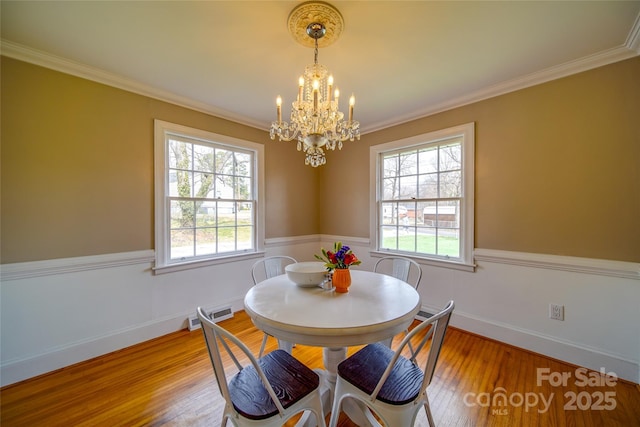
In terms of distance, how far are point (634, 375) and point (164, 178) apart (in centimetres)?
432

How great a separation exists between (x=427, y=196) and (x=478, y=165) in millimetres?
605

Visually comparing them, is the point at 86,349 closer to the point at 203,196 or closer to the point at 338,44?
the point at 203,196

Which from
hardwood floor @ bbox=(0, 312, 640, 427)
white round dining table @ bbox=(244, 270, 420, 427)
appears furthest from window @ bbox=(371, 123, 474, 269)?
white round dining table @ bbox=(244, 270, 420, 427)

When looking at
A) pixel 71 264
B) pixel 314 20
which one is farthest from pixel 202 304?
pixel 314 20

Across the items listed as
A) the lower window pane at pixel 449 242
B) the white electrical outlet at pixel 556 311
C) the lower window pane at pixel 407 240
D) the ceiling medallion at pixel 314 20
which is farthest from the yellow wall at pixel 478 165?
the ceiling medallion at pixel 314 20

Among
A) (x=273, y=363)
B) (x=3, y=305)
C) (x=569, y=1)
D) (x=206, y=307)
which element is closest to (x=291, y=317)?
(x=273, y=363)

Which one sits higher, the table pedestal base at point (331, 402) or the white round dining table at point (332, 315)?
the white round dining table at point (332, 315)

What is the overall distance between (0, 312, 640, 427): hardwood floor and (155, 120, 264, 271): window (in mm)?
977

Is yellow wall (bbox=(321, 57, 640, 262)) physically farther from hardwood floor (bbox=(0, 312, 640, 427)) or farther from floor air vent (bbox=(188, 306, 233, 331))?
floor air vent (bbox=(188, 306, 233, 331))

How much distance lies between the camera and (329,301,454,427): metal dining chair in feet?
3.61

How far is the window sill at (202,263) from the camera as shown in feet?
8.21

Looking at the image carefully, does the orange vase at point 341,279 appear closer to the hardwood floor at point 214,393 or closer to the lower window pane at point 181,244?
the hardwood floor at point 214,393

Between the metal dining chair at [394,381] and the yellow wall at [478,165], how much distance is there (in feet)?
5.75

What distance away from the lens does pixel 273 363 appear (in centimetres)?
136
